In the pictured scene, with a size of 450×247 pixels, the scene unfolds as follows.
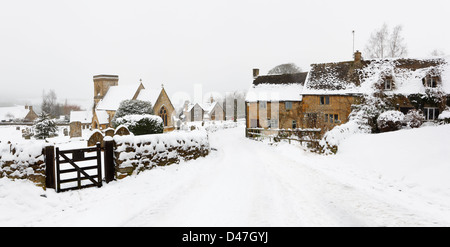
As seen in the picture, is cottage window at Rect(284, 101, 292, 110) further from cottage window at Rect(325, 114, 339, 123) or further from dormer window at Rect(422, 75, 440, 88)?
dormer window at Rect(422, 75, 440, 88)

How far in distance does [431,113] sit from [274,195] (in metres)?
27.8

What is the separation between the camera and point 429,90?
26297 millimetres

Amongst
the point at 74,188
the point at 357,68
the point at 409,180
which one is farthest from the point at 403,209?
the point at 357,68

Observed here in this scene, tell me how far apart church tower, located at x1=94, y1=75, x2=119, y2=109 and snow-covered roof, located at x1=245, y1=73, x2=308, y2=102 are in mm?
37048

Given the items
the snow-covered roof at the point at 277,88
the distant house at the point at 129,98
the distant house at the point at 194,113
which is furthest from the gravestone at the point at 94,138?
the distant house at the point at 194,113

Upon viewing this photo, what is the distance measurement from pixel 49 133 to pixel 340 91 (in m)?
45.5

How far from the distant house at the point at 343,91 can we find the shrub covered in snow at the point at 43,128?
1332 inches

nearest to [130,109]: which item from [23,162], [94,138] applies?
[94,138]

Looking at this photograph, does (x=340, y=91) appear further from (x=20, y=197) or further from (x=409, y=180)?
(x=20, y=197)

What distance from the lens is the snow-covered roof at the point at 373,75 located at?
2709 cm

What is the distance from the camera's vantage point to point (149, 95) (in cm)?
4903

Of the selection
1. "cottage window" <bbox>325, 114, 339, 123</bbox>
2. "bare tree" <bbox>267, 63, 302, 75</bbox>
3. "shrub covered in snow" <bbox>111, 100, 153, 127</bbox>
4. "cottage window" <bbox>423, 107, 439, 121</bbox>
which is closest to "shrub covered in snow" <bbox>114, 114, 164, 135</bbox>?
"shrub covered in snow" <bbox>111, 100, 153, 127</bbox>

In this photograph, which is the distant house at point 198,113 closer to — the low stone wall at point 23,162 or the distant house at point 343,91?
the distant house at point 343,91
